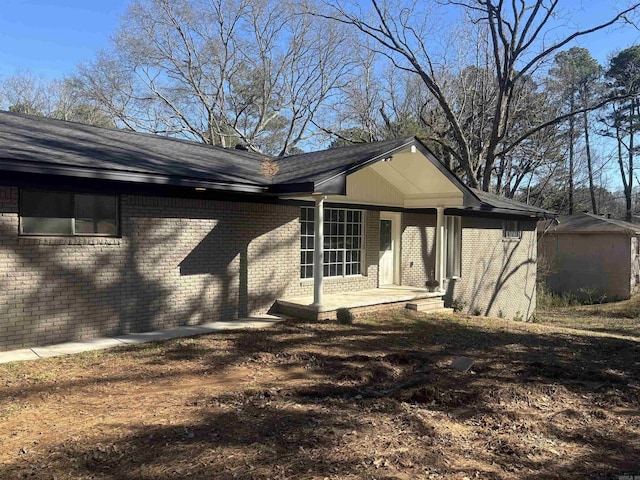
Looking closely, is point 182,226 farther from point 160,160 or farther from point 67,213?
point 67,213

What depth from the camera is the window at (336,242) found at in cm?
1188

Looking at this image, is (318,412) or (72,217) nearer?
(318,412)

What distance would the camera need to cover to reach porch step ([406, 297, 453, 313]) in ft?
39.0

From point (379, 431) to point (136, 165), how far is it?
5996mm

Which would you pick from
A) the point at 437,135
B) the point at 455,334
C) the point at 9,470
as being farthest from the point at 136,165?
the point at 437,135

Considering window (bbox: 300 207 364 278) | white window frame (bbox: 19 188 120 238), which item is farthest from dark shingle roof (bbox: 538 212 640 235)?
white window frame (bbox: 19 188 120 238)

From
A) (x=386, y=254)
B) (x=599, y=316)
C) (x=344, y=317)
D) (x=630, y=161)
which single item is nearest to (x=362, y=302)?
(x=344, y=317)

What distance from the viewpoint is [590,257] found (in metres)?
23.8

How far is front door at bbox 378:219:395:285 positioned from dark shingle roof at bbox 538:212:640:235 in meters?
11.6

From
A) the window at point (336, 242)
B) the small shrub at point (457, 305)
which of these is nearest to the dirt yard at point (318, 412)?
the window at point (336, 242)

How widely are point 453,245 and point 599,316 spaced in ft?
25.3

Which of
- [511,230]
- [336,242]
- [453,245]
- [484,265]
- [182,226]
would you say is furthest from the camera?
[511,230]

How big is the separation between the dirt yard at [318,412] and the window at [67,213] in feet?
6.82

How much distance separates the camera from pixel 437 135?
88.5 feet
